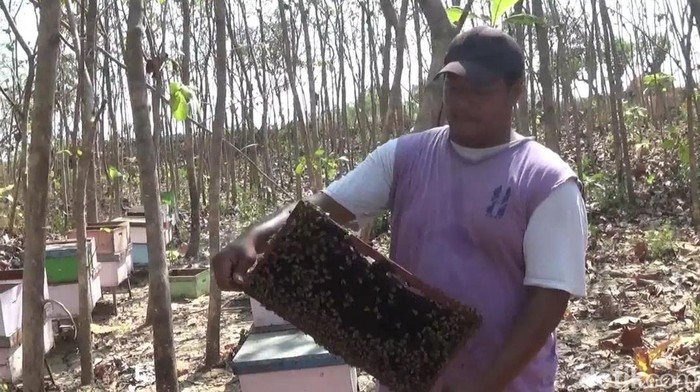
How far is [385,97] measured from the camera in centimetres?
1202

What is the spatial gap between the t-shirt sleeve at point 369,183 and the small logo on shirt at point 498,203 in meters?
0.30

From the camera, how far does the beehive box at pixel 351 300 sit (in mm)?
1712

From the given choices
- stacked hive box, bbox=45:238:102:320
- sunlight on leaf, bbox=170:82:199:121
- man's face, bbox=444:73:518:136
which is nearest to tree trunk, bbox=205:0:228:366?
stacked hive box, bbox=45:238:102:320

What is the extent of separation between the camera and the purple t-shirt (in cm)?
158

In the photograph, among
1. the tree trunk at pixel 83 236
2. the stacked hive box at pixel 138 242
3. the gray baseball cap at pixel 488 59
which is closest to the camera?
the gray baseball cap at pixel 488 59

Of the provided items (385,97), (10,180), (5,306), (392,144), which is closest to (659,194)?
(385,97)

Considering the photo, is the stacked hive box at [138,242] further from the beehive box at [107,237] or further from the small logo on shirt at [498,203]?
the small logo on shirt at [498,203]

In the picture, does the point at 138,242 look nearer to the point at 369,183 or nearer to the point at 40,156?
the point at 40,156

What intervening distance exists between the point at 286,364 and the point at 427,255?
6.15 ft

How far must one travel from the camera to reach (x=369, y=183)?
5.91 feet

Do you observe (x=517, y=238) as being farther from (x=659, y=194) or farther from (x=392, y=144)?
(x=659, y=194)

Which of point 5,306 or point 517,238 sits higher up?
point 517,238

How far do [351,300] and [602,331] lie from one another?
13.0ft

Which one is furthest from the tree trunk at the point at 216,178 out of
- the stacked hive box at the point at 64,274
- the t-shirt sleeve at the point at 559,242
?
the t-shirt sleeve at the point at 559,242
